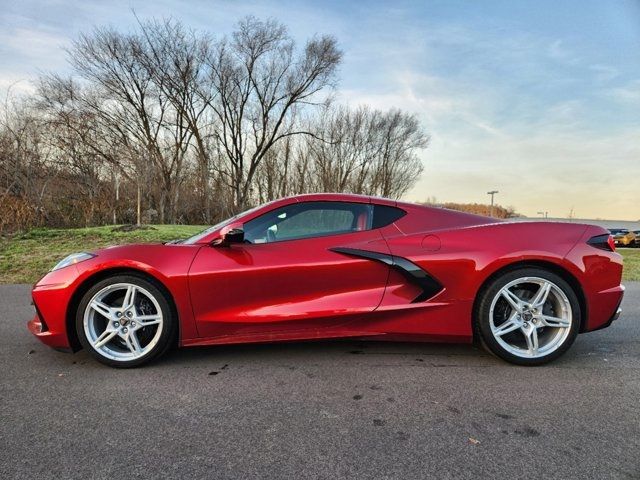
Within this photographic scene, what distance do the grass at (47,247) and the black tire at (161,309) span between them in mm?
5017

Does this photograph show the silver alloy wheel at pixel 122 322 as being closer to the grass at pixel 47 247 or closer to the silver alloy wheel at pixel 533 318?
the silver alloy wheel at pixel 533 318

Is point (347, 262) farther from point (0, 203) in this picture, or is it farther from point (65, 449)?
point (0, 203)

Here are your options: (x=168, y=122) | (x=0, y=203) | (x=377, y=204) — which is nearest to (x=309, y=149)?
(x=168, y=122)

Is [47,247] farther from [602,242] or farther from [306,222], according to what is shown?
[602,242]

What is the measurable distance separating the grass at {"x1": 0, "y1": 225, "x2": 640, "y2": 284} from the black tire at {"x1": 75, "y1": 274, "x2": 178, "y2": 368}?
5.02 metres

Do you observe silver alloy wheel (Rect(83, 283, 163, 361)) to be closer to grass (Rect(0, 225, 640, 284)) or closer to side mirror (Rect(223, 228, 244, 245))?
side mirror (Rect(223, 228, 244, 245))

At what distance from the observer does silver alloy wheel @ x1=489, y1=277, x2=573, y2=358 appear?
2984 millimetres

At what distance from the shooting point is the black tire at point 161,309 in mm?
2904

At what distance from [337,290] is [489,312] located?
113cm

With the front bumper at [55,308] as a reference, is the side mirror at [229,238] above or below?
above

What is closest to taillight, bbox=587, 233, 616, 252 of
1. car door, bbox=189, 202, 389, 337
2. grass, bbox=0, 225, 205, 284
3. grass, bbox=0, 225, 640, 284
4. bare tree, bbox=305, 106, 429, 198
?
car door, bbox=189, 202, 389, 337

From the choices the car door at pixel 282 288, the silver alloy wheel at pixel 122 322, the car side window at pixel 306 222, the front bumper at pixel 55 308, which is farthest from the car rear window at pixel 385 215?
the front bumper at pixel 55 308

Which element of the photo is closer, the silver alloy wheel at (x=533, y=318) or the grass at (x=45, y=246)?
the silver alloy wheel at (x=533, y=318)

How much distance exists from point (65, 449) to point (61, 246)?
9.27 meters
